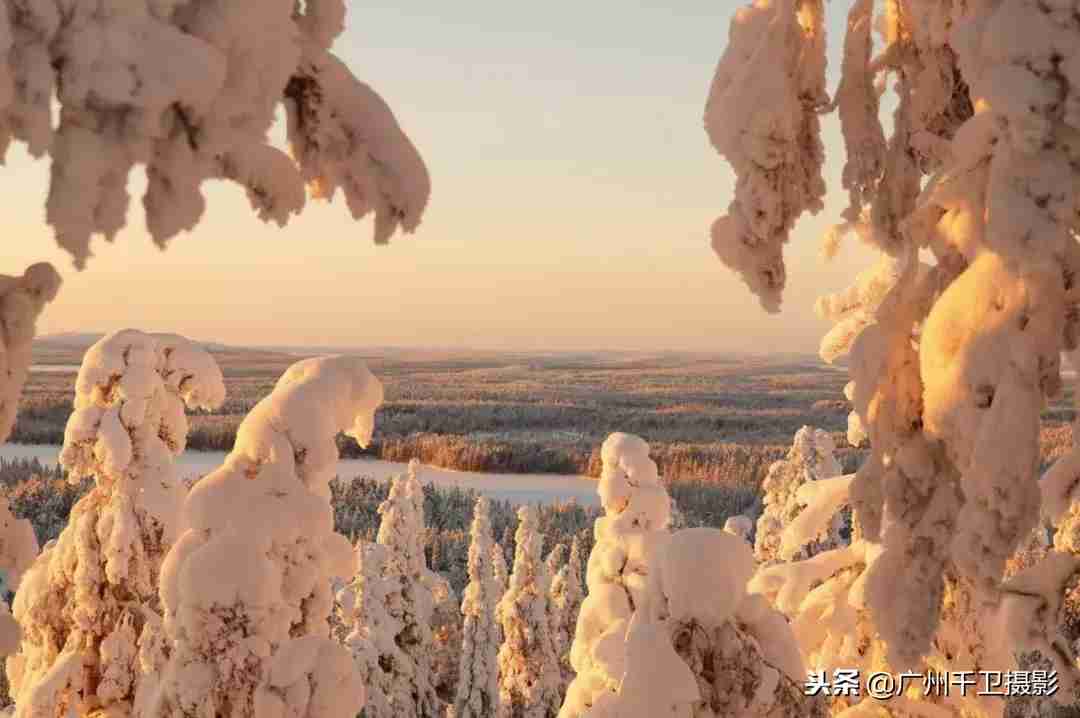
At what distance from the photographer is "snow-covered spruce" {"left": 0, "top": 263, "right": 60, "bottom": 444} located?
3082 mm

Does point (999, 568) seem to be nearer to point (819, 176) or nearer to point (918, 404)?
point (918, 404)

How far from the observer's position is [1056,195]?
149 inches

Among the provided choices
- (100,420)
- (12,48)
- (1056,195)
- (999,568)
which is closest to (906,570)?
(999,568)

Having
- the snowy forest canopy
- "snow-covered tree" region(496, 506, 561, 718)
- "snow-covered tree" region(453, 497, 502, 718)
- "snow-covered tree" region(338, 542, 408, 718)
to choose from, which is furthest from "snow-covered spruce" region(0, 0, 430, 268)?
"snow-covered tree" region(453, 497, 502, 718)

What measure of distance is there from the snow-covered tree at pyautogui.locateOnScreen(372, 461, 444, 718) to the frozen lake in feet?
165

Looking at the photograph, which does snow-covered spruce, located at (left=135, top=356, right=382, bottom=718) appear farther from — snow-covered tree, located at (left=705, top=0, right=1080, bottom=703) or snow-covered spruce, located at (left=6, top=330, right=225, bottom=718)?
snow-covered spruce, located at (left=6, top=330, right=225, bottom=718)

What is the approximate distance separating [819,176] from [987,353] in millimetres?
1482

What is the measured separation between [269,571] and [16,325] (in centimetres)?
395

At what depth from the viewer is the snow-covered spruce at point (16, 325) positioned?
308cm

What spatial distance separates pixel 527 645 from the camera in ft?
77.9

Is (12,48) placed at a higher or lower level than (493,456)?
higher

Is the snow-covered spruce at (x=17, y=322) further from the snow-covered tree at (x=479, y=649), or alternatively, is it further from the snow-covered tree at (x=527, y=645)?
the snow-covered tree at (x=479, y=649)

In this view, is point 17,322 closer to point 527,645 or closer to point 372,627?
point 372,627

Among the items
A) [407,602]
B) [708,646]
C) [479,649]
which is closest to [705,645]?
[708,646]
